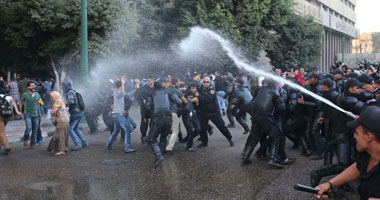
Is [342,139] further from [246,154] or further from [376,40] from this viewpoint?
[376,40]

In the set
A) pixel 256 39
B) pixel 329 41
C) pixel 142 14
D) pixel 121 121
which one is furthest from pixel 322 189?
pixel 329 41

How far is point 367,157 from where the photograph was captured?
2684mm

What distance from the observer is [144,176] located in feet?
21.1

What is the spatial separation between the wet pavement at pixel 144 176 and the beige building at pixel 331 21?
1442 inches

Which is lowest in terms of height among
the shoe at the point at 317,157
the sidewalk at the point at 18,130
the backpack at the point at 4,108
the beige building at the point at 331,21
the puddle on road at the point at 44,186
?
the puddle on road at the point at 44,186

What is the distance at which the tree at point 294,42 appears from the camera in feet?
98.4

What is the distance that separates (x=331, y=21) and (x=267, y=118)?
169 ft

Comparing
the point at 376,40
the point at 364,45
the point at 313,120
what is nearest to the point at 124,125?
the point at 313,120

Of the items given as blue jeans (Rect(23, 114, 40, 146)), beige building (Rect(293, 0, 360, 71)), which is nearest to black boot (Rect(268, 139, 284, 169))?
blue jeans (Rect(23, 114, 40, 146))

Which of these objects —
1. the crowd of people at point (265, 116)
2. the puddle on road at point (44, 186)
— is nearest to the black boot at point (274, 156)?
the crowd of people at point (265, 116)

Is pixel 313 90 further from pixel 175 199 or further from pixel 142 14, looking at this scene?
pixel 142 14

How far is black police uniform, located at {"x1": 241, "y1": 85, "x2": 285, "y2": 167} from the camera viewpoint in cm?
674

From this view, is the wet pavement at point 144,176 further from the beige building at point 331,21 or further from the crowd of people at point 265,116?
the beige building at point 331,21

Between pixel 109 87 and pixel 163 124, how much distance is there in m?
3.99
